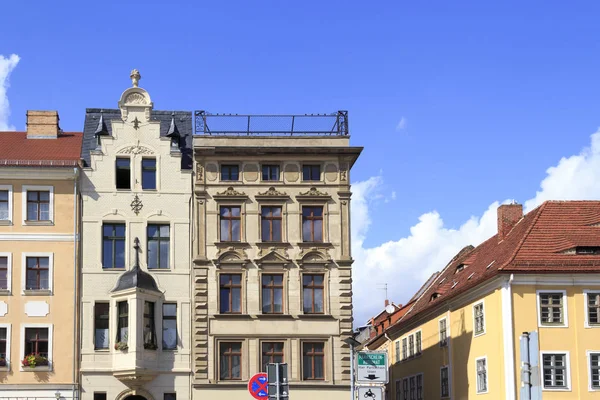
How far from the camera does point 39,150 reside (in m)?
51.6

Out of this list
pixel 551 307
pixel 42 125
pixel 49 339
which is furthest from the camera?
pixel 42 125

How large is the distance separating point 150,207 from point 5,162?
698 centimetres

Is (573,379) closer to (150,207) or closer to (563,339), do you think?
(563,339)

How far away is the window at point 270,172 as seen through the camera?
1988 inches

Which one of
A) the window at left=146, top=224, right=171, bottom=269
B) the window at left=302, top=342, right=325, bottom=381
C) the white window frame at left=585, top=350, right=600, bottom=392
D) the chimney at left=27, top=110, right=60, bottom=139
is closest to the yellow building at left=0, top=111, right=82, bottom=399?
the window at left=146, top=224, right=171, bottom=269

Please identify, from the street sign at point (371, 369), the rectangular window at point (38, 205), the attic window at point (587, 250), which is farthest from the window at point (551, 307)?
the rectangular window at point (38, 205)

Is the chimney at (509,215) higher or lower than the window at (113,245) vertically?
higher

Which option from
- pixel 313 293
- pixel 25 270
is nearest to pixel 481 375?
pixel 313 293

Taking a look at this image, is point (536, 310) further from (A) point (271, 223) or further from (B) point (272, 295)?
(A) point (271, 223)

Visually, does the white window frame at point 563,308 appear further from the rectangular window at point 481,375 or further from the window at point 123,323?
the window at point 123,323

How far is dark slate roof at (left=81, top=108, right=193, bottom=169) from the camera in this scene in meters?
50.8

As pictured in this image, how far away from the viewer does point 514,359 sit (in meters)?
48.4

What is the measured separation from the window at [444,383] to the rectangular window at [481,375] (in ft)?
18.0

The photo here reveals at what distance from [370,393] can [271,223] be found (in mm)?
24054
